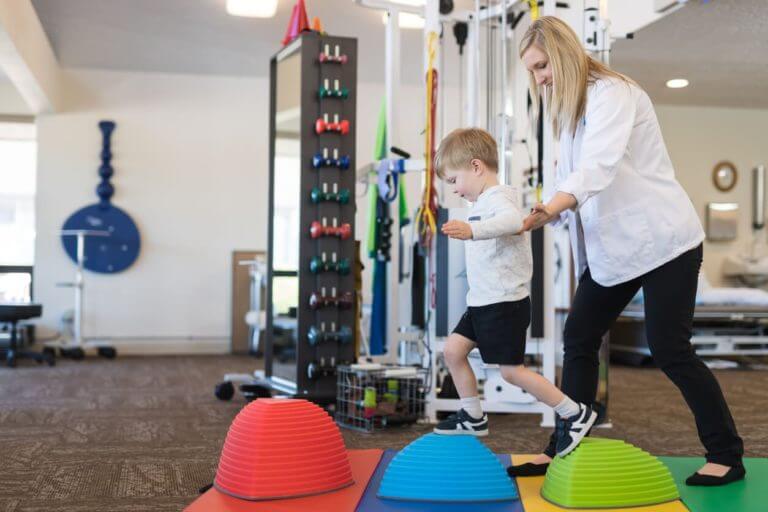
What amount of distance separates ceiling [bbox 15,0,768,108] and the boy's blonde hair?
2.89 meters

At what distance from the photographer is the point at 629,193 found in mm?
2033

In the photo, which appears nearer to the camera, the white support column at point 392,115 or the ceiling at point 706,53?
the white support column at point 392,115

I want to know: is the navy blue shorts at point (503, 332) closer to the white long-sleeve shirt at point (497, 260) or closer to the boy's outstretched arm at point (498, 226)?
the white long-sleeve shirt at point (497, 260)

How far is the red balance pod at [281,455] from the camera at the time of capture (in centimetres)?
195

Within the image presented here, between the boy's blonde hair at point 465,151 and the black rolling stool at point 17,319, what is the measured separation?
4387mm

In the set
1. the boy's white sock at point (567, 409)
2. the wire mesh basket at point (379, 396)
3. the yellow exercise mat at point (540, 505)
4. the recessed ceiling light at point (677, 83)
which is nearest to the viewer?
the yellow exercise mat at point (540, 505)

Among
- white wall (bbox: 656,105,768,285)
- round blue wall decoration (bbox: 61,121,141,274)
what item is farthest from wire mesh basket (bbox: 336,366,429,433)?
white wall (bbox: 656,105,768,285)

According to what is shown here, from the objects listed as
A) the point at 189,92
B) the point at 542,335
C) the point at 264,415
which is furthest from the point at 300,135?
the point at 189,92

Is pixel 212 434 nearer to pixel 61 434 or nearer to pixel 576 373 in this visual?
pixel 61 434

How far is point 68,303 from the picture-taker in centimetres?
701

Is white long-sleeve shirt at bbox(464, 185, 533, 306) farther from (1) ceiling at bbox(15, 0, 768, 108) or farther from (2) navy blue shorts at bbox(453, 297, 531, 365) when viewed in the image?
(1) ceiling at bbox(15, 0, 768, 108)

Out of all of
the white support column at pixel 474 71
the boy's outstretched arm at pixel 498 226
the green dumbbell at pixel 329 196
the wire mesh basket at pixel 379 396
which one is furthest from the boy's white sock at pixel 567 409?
the green dumbbell at pixel 329 196

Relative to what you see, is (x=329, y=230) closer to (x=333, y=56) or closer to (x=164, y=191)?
(x=333, y=56)

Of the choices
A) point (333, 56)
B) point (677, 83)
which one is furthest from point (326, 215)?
point (677, 83)
